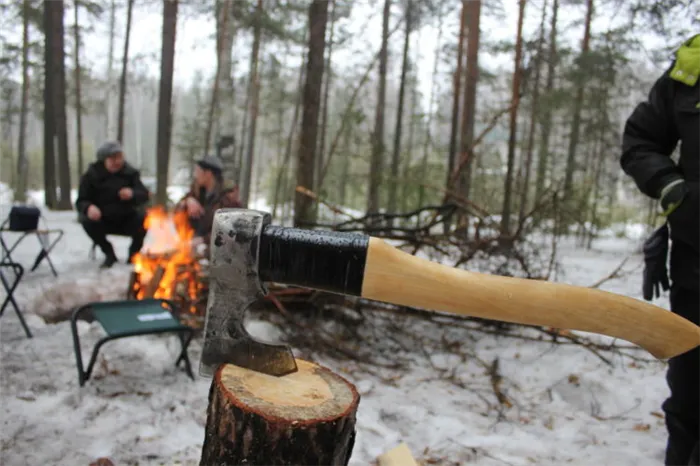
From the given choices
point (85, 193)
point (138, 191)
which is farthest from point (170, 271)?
point (85, 193)

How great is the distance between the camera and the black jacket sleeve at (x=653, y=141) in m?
1.93

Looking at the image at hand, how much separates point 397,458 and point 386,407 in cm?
73

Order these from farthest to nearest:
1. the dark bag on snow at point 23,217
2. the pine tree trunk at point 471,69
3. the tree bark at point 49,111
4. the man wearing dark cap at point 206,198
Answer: the tree bark at point 49,111 → the pine tree trunk at point 471,69 → the man wearing dark cap at point 206,198 → the dark bag on snow at point 23,217

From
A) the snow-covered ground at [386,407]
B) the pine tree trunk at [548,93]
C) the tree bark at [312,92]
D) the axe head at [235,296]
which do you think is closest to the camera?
the axe head at [235,296]

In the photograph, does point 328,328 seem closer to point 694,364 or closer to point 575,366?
point 575,366

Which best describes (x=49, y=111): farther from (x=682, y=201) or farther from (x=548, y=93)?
(x=682, y=201)

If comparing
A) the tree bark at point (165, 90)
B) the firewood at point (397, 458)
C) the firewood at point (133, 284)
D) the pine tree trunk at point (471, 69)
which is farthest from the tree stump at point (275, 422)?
the tree bark at point (165, 90)

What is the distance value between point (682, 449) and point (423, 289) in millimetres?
1471

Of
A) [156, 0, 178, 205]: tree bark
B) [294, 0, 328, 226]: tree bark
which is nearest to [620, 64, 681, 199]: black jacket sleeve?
[294, 0, 328, 226]: tree bark

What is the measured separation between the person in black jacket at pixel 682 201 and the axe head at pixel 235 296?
1.59 m

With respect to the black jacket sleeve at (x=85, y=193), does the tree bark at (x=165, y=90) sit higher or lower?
higher

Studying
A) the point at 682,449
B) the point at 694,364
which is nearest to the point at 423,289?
the point at 694,364

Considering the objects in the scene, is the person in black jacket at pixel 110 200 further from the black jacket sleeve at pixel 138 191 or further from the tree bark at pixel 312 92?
the tree bark at pixel 312 92

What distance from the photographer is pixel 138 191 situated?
574cm
